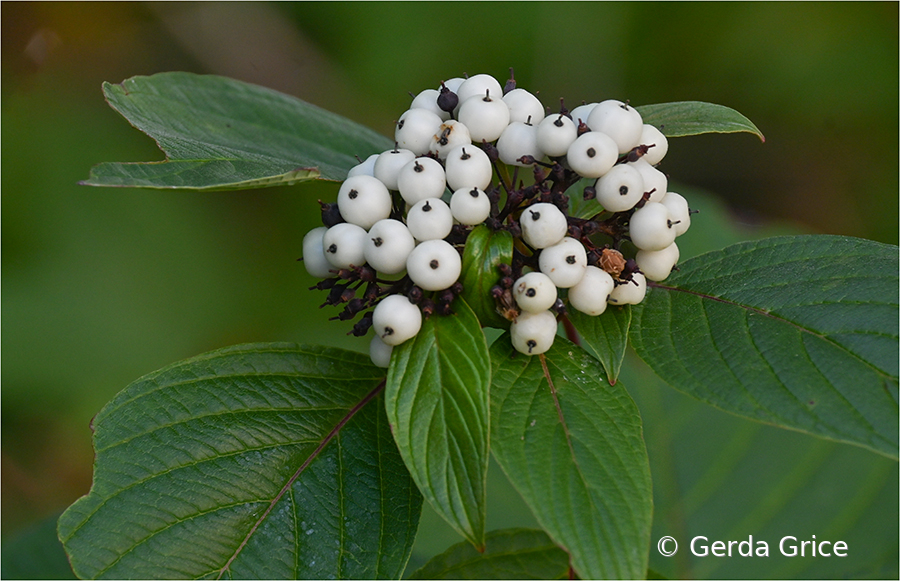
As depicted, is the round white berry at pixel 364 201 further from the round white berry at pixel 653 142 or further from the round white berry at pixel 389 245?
the round white berry at pixel 653 142

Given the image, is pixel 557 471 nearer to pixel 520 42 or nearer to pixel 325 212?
pixel 325 212

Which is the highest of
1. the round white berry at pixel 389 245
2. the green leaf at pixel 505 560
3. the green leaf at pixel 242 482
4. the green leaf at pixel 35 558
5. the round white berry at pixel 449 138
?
the round white berry at pixel 449 138

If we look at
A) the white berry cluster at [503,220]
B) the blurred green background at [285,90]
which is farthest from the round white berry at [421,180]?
the blurred green background at [285,90]

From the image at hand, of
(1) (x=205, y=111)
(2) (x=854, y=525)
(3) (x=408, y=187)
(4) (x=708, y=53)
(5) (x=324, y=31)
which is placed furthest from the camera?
(5) (x=324, y=31)

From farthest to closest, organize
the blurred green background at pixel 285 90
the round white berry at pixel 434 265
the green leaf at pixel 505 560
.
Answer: the blurred green background at pixel 285 90
the green leaf at pixel 505 560
the round white berry at pixel 434 265

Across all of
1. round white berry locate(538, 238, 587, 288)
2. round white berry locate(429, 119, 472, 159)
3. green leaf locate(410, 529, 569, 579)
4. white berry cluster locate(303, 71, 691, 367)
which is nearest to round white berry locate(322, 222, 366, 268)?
white berry cluster locate(303, 71, 691, 367)

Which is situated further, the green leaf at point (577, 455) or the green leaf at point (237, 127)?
the green leaf at point (237, 127)

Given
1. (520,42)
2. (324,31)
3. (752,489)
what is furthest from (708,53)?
(752,489)
